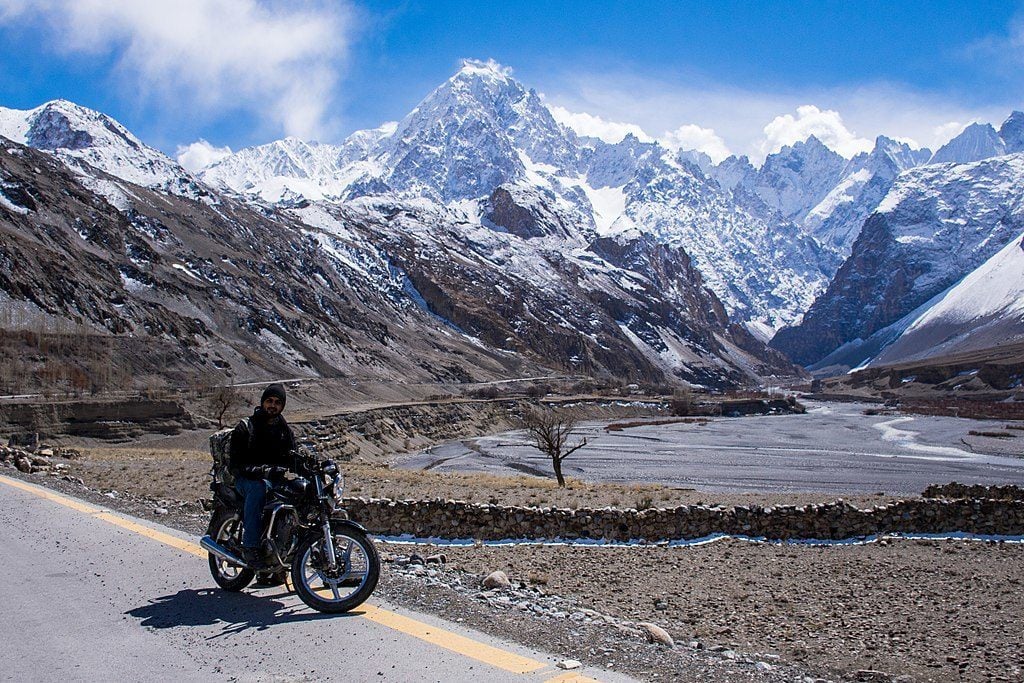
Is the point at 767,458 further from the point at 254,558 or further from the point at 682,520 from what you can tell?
the point at 254,558

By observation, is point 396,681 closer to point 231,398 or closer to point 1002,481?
point 1002,481

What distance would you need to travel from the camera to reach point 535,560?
1470 centimetres

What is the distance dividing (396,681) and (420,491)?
16.3 meters

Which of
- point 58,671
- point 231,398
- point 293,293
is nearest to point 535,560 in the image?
point 58,671

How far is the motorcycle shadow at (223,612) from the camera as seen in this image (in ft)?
25.7

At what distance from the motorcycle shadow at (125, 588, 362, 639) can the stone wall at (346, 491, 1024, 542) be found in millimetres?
9629

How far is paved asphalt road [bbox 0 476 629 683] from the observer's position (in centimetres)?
657

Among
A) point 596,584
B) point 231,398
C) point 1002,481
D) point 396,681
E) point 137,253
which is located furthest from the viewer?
point 137,253

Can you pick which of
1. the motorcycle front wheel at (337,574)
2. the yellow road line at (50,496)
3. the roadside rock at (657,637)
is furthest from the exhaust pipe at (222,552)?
the yellow road line at (50,496)

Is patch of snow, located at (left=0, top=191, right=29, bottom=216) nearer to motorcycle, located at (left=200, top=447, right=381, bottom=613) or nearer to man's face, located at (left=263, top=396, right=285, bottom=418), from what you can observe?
man's face, located at (left=263, top=396, right=285, bottom=418)

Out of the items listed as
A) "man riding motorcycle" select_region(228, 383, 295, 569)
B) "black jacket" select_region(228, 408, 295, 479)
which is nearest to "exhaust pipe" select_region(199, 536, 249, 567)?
"man riding motorcycle" select_region(228, 383, 295, 569)

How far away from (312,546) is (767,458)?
7357cm

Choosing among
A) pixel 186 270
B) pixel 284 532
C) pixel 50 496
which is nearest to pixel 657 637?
pixel 284 532

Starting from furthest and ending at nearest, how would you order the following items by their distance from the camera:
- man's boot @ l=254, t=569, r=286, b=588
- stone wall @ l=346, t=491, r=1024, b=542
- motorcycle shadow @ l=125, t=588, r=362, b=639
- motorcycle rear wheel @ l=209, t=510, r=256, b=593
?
stone wall @ l=346, t=491, r=1024, b=542, man's boot @ l=254, t=569, r=286, b=588, motorcycle rear wheel @ l=209, t=510, r=256, b=593, motorcycle shadow @ l=125, t=588, r=362, b=639
